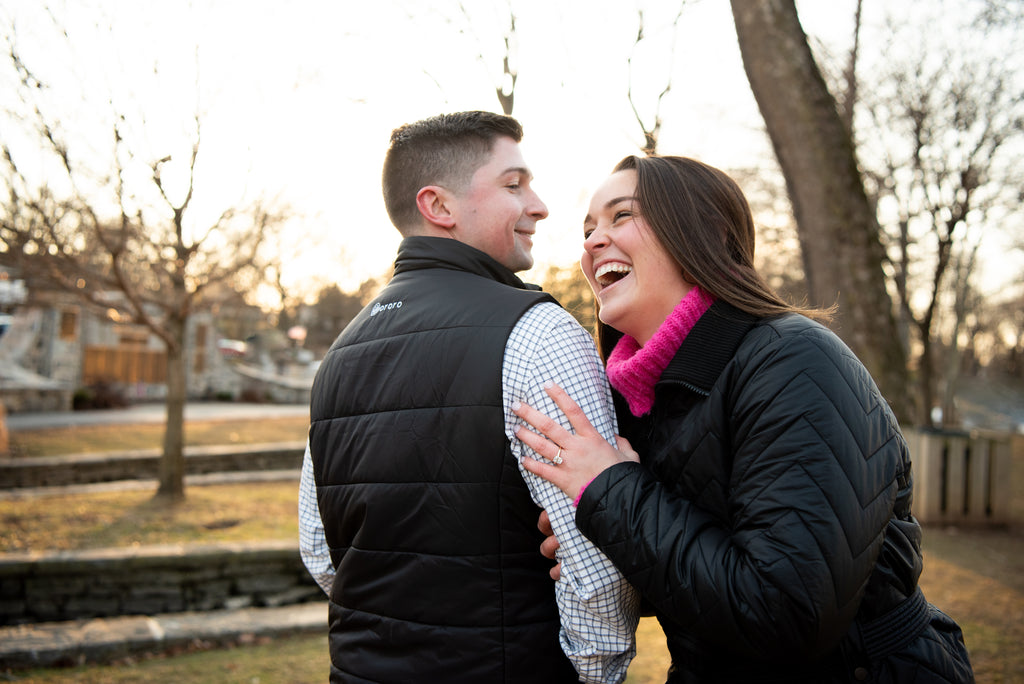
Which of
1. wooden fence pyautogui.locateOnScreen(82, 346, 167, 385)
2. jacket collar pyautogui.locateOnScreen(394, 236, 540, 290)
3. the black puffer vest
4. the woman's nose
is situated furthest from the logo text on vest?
wooden fence pyautogui.locateOnScreen(82, 346, 167, 385)

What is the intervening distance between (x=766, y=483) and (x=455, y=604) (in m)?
0.82

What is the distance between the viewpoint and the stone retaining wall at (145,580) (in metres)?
5.85

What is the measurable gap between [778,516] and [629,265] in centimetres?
90

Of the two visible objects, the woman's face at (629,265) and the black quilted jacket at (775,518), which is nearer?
the black quilted jacket at (775,518)

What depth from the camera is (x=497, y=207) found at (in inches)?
93.3

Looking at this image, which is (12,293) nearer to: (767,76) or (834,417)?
(767,76)

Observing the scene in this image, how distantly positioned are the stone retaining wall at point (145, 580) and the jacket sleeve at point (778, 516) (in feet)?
17.3

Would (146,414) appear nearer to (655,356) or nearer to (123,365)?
(123,365)

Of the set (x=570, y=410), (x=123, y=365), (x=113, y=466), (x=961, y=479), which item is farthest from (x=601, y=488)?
(x=123, y=365)

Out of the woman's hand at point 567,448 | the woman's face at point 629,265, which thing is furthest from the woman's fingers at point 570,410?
the woman's face at point 629,265

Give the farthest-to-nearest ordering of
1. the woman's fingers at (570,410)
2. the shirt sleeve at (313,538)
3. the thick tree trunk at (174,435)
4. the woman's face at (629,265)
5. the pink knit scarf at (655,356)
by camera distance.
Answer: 1. the thick tree trunk at (174,435)
2. the shirt sleeve at (313,538)
3. the woman's face at (629,265)
4. the pink knit scarf at (655,356)
5. the woman's fingers at (570,410)

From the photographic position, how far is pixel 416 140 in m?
2.43

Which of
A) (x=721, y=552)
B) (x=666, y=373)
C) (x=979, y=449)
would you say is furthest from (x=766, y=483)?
(x=979, y=449)

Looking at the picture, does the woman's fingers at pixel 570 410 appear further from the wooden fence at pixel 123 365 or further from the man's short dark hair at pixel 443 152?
the wooden fence at pixel 123 365
